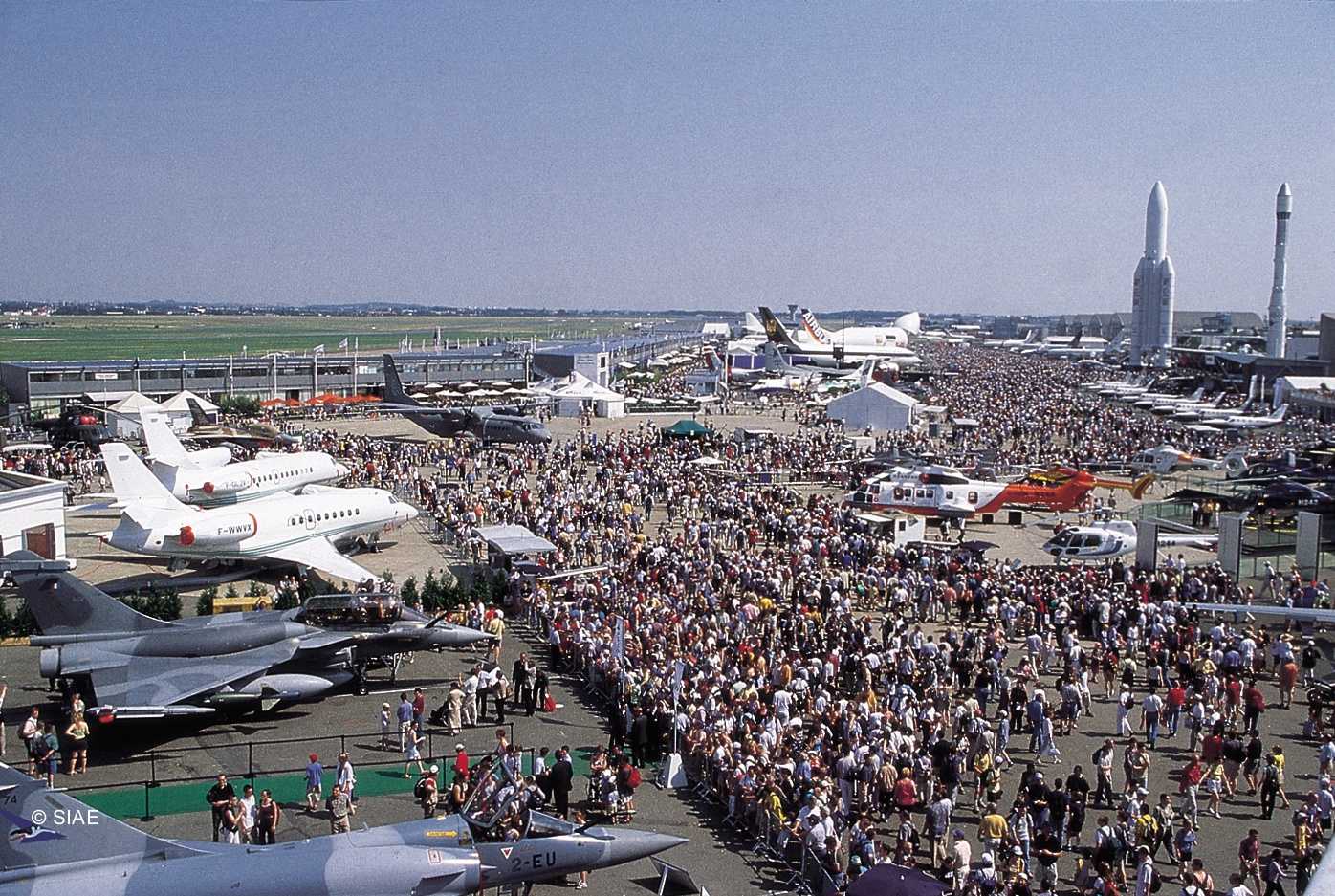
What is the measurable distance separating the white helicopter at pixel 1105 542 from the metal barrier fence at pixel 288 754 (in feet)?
65.2

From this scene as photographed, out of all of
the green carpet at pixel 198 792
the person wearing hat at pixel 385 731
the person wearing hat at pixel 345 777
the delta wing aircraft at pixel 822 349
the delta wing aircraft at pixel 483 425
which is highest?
the delta wing aircraft at pixel 822 349

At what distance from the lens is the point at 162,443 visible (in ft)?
131

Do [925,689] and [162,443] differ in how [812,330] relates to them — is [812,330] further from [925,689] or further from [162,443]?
[925,689]

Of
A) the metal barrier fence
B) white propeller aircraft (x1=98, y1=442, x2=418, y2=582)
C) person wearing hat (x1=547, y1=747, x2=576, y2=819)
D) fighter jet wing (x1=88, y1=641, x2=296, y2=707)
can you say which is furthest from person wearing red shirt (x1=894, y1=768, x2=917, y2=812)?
white propeller aircraft (x1=98, y1=442, x2=418, y2=582)

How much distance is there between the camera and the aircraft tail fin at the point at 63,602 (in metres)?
18.7

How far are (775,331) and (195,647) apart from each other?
101990 millimetres

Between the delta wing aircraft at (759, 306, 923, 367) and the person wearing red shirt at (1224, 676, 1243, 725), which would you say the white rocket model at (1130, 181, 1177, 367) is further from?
the person wearing red shirt at (1224, 676, 1243, 725)

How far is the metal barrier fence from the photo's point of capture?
16719 millimetres

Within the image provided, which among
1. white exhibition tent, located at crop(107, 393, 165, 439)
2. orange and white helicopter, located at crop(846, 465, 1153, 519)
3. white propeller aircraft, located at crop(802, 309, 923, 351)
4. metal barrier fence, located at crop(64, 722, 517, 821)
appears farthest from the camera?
white propeller aircraft, located at crop(802, 309, 923, 351)

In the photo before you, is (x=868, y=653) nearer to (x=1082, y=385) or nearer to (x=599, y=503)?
(x=599, y=503)

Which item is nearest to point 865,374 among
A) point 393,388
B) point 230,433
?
point 393,388

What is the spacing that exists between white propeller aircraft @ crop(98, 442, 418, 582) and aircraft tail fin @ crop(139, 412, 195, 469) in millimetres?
5797

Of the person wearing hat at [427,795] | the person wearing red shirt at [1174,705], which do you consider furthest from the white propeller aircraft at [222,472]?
the person wearing red shirt at [1174,705]

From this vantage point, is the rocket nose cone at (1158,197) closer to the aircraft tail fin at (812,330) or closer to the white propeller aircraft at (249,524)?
the aircraft tail fin at (812,330)
